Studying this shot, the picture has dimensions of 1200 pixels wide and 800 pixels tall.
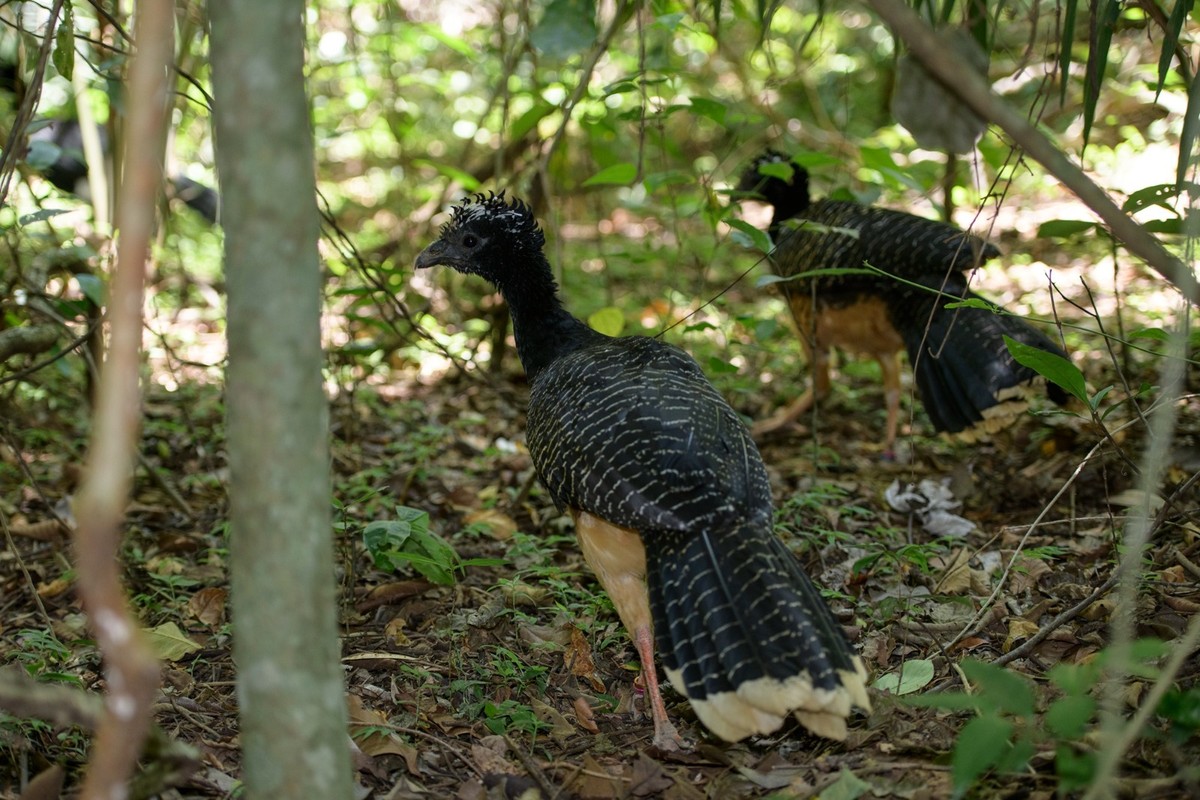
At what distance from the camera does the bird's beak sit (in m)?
5.55

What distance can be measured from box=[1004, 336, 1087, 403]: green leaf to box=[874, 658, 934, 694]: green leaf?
122 centimetres

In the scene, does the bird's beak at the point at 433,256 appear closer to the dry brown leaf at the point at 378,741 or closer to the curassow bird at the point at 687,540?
the curassow bird at the point at 687,540

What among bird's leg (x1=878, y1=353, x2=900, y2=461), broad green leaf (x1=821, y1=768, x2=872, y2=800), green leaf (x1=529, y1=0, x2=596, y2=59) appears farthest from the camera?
bird's leg (x1=878, y1=353, x2=900, y2=461)

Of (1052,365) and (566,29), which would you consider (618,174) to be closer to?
(566,29)

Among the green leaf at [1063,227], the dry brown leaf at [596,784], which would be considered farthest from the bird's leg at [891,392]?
the dry brown leaf at [596,784]

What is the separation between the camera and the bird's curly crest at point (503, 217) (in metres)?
5.56

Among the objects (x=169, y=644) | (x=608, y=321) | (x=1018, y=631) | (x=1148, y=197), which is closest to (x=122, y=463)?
(x=169, y=644)

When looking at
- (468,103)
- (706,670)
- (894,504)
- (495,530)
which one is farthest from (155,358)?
(706,670)

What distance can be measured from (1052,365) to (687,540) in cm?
151

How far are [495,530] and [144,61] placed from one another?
4.26 meters

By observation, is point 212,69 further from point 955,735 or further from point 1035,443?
point 1035,443

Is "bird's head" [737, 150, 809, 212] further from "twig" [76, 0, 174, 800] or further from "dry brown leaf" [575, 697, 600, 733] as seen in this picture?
"twig" [76, 0, 174, 800]

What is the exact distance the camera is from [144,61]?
1.91 m

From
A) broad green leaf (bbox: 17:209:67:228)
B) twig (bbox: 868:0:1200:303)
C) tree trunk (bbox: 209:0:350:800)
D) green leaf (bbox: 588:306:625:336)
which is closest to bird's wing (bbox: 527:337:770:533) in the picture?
twig (bbox: 868:0:1200:303)
